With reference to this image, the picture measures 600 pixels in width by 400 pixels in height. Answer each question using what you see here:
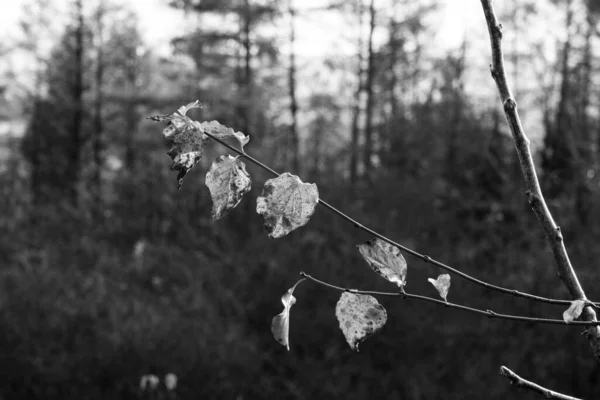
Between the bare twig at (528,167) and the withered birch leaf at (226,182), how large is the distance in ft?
1.05

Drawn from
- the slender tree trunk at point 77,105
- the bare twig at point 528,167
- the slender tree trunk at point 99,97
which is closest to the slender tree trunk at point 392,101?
the slender tree trunk at point 77,105

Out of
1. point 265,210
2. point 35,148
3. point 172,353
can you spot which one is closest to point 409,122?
point 172,353

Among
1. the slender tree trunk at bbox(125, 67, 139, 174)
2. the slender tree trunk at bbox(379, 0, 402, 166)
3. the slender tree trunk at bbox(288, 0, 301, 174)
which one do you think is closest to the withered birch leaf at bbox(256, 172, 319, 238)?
the slender tree trunk at bbox(379, 0, 402, 166)

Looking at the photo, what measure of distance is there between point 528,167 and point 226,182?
0.36 m

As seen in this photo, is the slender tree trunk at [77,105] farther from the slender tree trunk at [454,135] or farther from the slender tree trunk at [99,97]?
the slender tree trunk at [454,135]

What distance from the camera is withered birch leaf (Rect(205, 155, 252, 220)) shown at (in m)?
0.62

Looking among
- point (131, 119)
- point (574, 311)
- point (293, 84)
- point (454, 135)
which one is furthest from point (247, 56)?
point (574, 311)

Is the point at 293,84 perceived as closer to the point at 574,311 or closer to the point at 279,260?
the point at 279,260

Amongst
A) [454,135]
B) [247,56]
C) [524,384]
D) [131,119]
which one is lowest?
[131,119]

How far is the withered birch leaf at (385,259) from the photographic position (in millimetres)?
652

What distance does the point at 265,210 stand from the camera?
0.62 meters

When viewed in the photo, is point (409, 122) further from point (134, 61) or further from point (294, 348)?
point (134, 61)

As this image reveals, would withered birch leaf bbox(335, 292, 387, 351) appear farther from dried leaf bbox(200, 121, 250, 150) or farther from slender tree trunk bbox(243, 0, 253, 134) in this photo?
slender tree trunk bbox(243, 0, 253, 134)

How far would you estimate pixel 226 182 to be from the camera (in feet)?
2.07
